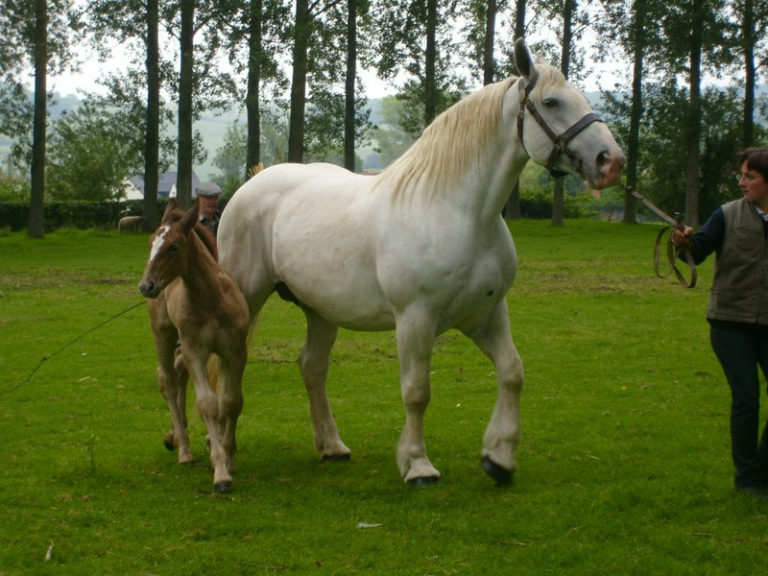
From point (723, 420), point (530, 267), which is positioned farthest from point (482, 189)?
point (530, 267)

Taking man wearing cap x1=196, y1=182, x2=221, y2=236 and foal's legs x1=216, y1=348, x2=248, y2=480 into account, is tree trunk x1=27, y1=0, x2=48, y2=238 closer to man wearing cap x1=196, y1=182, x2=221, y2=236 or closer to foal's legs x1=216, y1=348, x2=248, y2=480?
man wearing cap x1=196, y1=182, x2=221, y2=236

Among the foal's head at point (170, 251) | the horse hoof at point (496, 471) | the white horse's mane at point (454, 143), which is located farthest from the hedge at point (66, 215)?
the horse hoof at point (496, 471)

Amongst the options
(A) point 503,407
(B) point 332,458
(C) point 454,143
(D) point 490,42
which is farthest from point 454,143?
(D) point 490,42

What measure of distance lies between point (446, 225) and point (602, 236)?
87.6 ft

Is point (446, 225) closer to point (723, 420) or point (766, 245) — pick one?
point (766, 245)

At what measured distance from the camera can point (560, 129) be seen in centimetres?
575

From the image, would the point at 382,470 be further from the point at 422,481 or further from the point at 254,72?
the point at 254,72

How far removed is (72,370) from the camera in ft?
36.0

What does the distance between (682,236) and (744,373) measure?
903mm

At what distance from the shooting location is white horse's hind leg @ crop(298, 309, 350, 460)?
7.20 meters

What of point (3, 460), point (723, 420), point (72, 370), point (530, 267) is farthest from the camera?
point (530, 267)

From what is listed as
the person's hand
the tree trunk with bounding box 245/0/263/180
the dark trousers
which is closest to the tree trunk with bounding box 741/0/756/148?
the tree trunk with bounding box 245/0/263/180

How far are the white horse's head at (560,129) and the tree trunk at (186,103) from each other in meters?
27.2

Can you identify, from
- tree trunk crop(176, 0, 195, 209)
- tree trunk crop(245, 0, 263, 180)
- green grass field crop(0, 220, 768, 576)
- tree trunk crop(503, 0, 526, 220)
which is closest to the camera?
green grass field crop(0, 220, 768, 576)
